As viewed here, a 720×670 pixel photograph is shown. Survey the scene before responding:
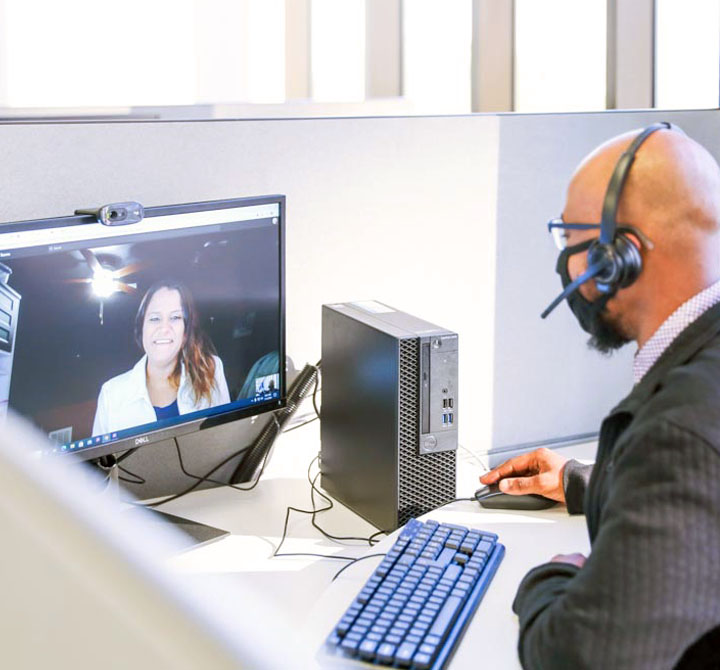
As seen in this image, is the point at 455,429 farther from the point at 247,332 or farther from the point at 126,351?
the point at 126,351

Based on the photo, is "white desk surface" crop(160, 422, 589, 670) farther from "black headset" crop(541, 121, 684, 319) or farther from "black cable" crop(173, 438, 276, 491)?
"black headset" crop(541, 121, 684, 319)

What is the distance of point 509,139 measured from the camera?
1.60 m

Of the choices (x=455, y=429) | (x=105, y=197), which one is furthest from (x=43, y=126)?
(x=455, y=429)

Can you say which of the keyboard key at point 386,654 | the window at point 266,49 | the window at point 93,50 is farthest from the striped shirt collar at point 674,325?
the window at point 266,49

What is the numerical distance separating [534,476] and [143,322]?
1.79ft

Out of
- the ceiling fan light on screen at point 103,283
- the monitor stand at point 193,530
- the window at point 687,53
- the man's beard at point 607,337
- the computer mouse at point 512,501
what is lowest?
the monitor stand at point 193,530

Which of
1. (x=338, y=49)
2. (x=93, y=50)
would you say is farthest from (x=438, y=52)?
(x=93, y=50)

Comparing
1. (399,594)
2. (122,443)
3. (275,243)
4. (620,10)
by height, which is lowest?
(399,594)

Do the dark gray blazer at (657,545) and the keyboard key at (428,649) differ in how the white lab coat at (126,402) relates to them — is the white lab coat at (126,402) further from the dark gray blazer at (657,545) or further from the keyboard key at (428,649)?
the dark gray blazer at (657,545)

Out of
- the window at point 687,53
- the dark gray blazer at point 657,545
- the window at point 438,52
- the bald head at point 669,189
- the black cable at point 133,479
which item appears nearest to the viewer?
the dark gray blazer at point 657,545

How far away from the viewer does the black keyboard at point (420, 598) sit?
928mm

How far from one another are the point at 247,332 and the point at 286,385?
13 centimetres

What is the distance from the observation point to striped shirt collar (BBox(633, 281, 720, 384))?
845 millimetres

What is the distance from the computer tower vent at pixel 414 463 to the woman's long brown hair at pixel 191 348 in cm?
26
